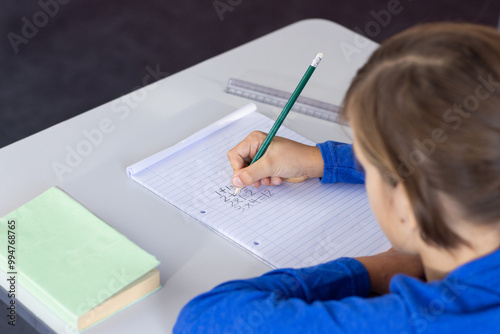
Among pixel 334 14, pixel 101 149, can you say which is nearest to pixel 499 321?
pixel 101 149

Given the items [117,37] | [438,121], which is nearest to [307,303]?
[438,121]

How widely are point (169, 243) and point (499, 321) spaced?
0.47 m

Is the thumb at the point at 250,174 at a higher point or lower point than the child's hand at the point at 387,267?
higher

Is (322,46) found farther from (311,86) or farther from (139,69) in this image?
(139,69)

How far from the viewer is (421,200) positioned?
0.72 meters

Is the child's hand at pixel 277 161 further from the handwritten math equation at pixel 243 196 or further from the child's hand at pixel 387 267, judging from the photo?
the child's hand at pixel 387 267

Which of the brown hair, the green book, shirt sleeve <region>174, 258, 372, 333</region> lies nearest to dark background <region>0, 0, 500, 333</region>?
the green book

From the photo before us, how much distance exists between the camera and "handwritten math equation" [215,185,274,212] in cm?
104

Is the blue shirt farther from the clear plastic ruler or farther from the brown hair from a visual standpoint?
the clear plastic ruler

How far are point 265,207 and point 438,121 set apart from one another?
427 millimetres

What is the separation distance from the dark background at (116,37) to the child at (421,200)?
1.79 m

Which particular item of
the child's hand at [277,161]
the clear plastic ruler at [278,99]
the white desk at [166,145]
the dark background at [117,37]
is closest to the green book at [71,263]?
the white desk at [166,145]

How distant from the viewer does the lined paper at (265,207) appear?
0.97m

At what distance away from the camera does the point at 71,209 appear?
0.95m
